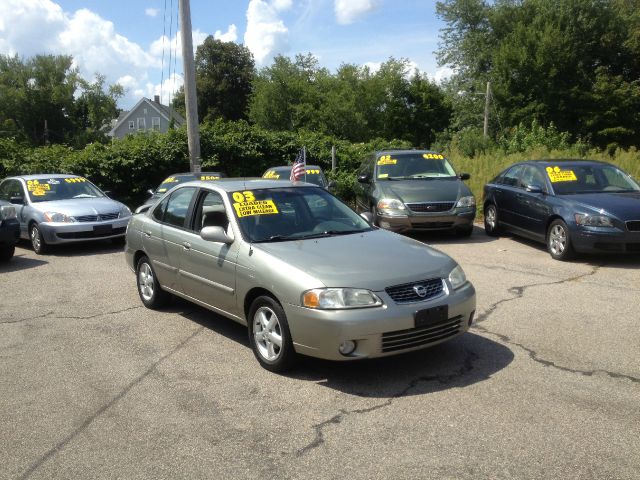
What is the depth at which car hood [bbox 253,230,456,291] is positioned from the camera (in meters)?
4.69

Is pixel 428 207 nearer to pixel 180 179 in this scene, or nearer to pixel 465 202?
pixel 465 202

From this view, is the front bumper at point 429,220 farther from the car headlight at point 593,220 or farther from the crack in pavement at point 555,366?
the crack in pavement at point 555,366

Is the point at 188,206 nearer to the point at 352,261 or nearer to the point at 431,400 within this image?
the point at 352,261

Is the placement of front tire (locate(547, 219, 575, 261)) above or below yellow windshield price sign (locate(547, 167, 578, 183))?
below

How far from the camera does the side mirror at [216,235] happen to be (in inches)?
217

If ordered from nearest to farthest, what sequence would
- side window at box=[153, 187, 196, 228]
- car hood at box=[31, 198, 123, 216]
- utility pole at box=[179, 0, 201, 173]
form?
side window at box=[153, 187, 196, 228] < car hood at box=[31, 198, 123, 216] < utility pole at box=[179, 0, 201, 173]

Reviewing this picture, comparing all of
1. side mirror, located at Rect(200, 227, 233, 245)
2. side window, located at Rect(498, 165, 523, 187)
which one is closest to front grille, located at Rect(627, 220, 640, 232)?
side window, located at Rect(498, 165, 523, 187)

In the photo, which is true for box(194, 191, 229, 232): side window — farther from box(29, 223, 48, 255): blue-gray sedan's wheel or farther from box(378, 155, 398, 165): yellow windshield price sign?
box(378, 155, 398, 165): yellow windshield price sign

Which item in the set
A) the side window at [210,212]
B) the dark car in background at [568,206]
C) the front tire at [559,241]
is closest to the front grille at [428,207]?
the dark car in background at [568,206]

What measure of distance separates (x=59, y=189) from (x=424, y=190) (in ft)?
24.4

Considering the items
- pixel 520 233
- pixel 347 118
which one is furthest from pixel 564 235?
pixel 347 118

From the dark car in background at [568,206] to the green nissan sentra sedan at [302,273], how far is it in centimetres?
466

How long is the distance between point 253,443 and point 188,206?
3.23 meters

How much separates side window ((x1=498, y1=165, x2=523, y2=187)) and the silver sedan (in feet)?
24.5
